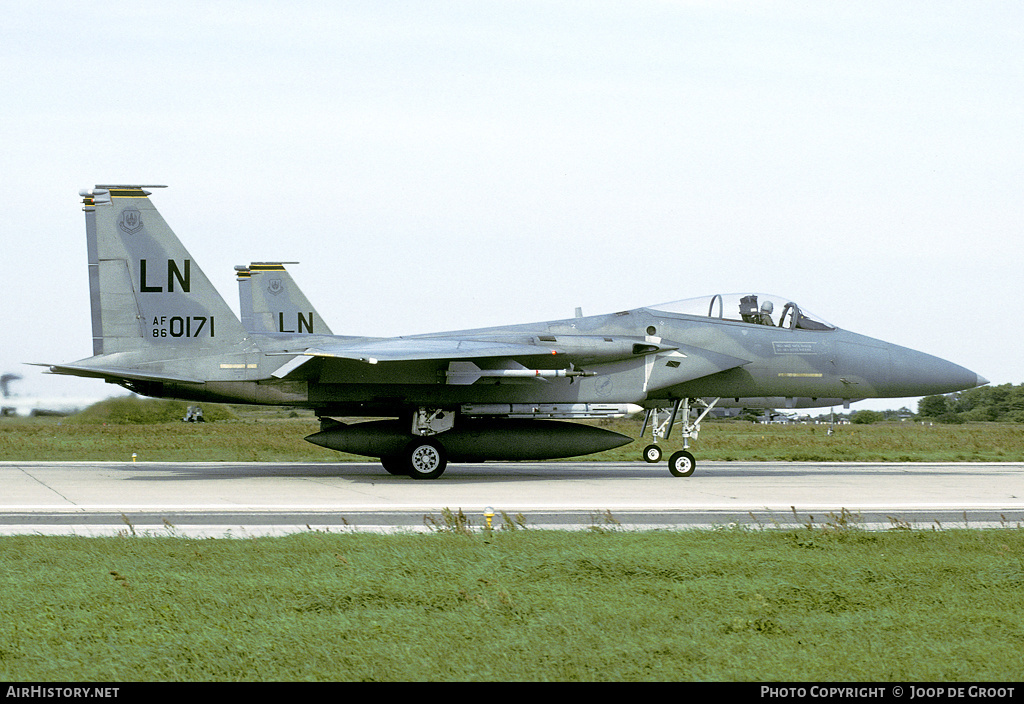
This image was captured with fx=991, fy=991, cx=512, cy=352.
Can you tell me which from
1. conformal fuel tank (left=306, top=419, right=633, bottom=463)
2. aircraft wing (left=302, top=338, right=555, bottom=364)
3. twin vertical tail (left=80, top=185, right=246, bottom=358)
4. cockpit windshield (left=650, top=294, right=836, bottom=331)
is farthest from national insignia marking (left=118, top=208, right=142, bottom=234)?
cockpit windshield (left=650, top=294, right=836, bottom=331)

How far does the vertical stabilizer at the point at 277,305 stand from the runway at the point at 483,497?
17.2ft

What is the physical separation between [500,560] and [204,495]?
799 cm

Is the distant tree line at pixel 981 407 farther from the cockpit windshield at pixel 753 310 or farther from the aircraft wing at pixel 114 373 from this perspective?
the aircraft wing at pixel 114 373

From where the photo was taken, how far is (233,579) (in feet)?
21.8

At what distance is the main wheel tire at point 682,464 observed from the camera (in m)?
18.6

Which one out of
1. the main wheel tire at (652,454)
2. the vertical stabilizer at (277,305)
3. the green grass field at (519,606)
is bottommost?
the main wheel tire at (652,454)

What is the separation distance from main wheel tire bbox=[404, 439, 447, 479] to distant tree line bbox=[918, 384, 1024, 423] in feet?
213

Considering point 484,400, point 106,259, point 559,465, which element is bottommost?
point 559,465

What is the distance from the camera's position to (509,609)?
5.84 m

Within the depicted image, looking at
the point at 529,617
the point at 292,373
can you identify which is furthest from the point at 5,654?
the point at 292,373

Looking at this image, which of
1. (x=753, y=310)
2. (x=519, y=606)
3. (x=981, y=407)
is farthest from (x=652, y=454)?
(x=981, y=407)

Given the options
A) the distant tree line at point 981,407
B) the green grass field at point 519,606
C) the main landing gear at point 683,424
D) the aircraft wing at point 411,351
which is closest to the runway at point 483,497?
the main landing gear at point 683,424

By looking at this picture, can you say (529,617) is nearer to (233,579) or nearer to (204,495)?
(233,579)

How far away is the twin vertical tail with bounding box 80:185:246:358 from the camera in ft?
56.3
